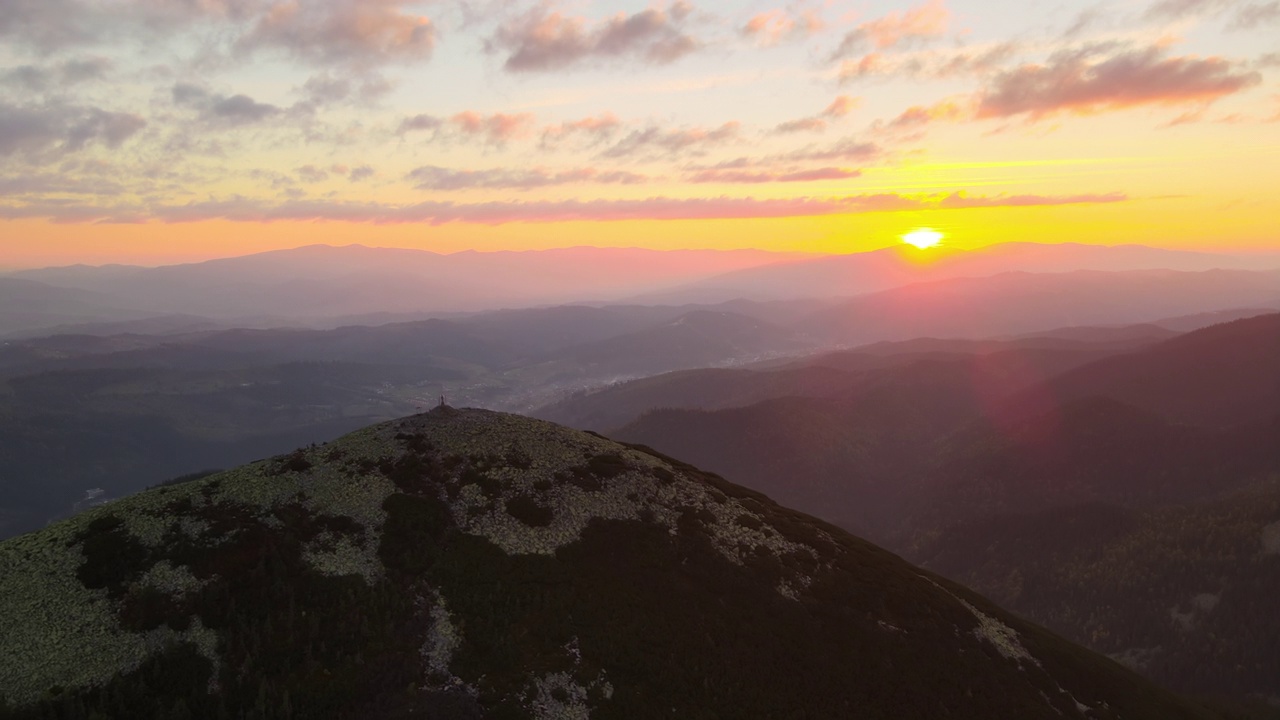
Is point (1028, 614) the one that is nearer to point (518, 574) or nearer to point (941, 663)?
point (941, 663)

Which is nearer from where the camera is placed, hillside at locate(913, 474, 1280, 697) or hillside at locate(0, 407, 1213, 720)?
hillside at locate(0, 407, 1213, 720)

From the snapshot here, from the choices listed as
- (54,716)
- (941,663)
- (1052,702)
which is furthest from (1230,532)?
(54,716)

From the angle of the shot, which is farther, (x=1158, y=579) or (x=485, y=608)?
(x=1158, y=579)

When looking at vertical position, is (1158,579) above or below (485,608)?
below

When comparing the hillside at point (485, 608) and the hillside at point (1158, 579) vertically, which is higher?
the hillside at point (485, 608)

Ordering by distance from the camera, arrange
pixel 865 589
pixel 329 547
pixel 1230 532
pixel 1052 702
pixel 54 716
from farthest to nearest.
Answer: pixel 1230 532 < pixel 865 589 < pixel 1052 702 < pixel 329 547 < pixel 54 716

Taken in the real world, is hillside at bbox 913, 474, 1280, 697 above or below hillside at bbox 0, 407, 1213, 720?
below

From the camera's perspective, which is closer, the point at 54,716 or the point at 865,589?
the point at 54,716

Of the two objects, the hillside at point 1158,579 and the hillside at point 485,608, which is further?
the hillside at point 1158,579
